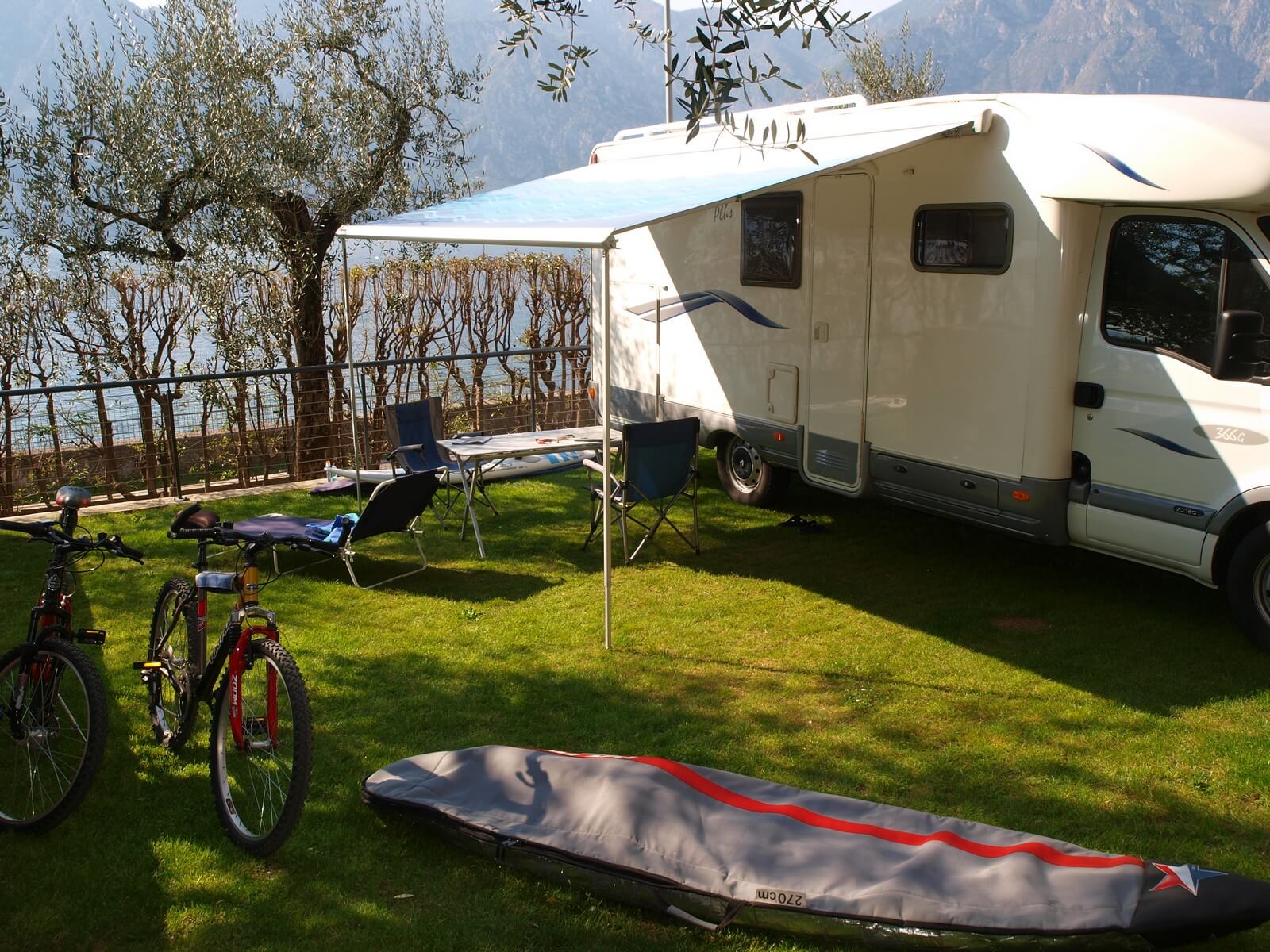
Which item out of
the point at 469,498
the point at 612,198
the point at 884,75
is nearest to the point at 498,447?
the point at 469,498

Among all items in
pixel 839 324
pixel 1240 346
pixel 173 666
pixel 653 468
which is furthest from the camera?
pixel 653 468

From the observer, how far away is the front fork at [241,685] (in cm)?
378

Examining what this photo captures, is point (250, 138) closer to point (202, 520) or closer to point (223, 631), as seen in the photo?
point (202, 520)

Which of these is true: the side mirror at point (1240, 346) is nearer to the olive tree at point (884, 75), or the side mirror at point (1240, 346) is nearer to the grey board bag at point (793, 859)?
the grey board bag at point (793, 859)

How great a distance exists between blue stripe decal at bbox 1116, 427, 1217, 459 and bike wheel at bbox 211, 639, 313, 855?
4084mm

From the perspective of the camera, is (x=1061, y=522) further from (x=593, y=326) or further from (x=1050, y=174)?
(x=593, y=326)

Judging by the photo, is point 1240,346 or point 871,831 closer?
point 871,831

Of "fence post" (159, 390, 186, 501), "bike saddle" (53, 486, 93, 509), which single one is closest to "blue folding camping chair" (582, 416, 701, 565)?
"bike saddle" (53, 486, 93, 509)

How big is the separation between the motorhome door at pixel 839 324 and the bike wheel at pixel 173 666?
13.4 ft

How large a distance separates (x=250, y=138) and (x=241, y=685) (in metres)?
7.02

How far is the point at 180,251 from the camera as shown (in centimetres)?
987

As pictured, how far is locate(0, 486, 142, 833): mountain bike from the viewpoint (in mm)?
3893

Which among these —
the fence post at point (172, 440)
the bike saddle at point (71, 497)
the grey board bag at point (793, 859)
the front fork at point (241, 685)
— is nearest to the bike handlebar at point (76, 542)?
the bike saddle at point (71, 497)

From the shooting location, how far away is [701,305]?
832 centimetres
